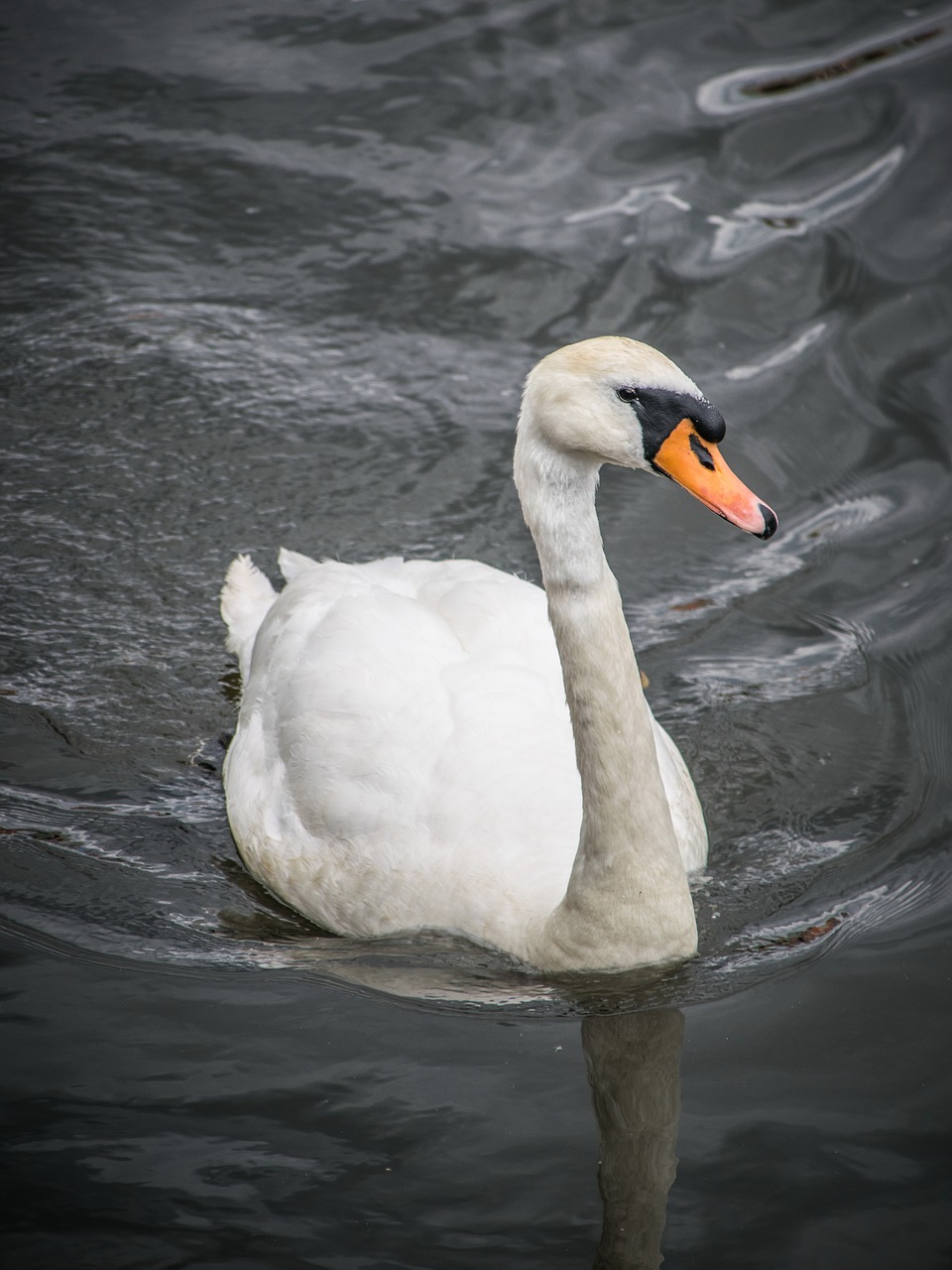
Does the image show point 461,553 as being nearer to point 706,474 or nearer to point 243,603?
point 243,603

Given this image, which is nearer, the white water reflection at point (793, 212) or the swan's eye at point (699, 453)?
the swan's eye at point (699, 453)

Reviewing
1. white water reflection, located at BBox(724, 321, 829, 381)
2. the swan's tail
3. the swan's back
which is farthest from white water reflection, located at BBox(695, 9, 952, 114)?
the swan's back

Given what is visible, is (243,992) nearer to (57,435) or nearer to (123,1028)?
(123,1028)

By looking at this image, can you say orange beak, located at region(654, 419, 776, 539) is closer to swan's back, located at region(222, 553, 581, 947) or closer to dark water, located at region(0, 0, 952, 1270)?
swan's back, located at region(222, 553, 581, 947)

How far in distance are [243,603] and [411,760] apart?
207 cm

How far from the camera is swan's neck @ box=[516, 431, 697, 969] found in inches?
165

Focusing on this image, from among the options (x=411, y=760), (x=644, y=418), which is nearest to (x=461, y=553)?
(x=411, y=760)

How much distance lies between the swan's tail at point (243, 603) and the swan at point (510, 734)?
0.44 m

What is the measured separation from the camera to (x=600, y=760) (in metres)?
4.38

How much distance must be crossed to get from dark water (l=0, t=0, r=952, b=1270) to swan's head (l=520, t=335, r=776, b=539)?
168 cm

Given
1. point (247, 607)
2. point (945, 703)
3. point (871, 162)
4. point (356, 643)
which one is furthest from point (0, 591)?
point (871, 162)

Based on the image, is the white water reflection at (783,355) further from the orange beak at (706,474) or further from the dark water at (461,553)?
the orange beak at (706,474)

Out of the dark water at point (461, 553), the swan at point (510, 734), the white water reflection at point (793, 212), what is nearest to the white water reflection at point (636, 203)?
the dark water at point (461, 553)

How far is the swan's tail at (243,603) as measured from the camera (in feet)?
21.9
